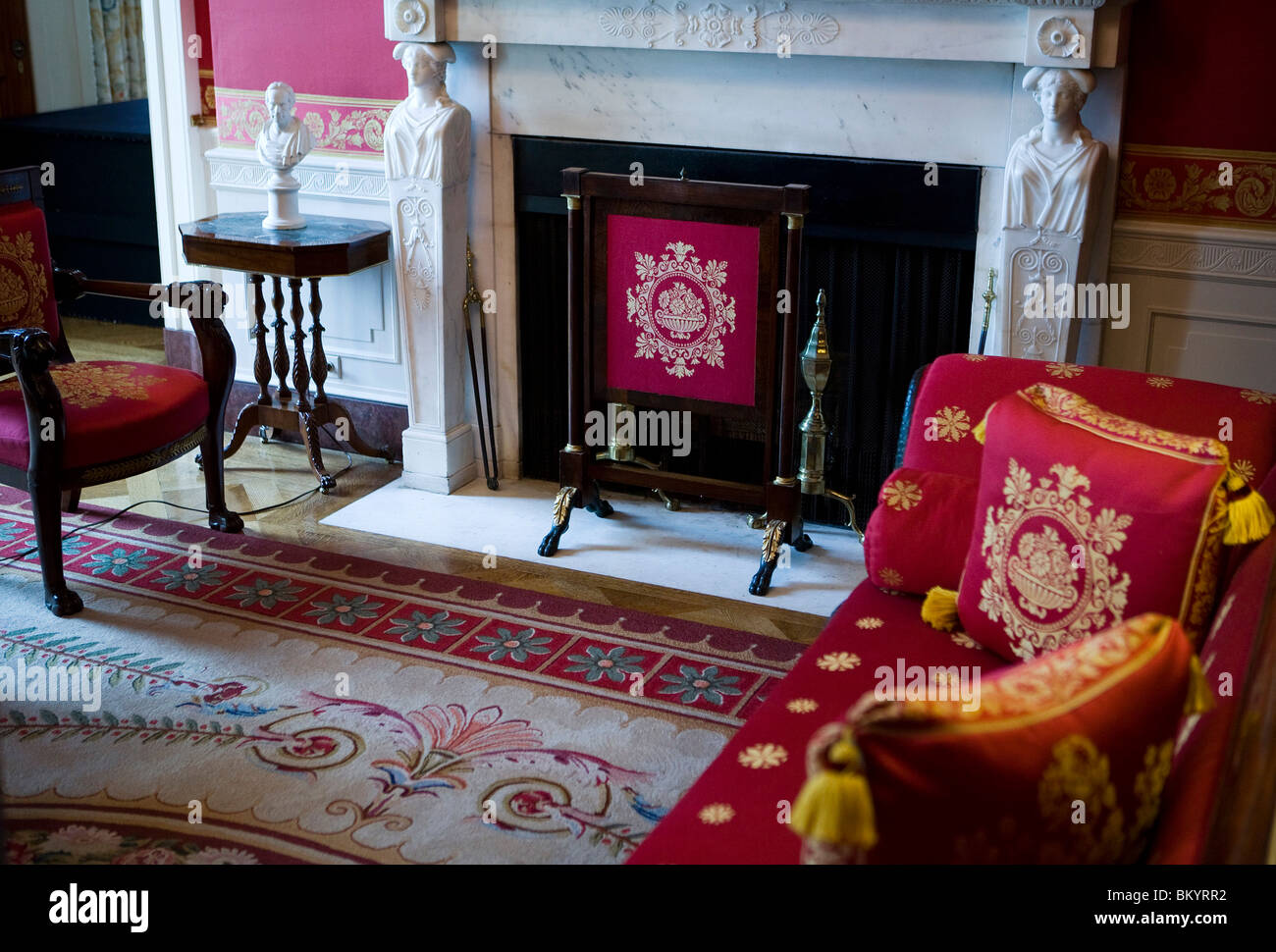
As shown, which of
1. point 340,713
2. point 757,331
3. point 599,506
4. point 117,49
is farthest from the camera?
point 117,49

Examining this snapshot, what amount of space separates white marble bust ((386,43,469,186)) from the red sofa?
179cm

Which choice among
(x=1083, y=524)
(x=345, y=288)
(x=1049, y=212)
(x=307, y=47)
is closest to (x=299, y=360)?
(x=345, y=288)

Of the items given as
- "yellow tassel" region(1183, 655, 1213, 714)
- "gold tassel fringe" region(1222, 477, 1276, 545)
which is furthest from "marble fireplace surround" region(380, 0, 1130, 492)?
"yellow tassel" region(1183, 655, 1213, 714)

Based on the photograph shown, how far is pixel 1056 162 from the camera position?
3.11 meters

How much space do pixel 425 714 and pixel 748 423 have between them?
1.27m

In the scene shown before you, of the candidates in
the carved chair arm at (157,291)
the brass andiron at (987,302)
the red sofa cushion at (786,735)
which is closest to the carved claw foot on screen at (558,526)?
the carved chair arm at (157,291)

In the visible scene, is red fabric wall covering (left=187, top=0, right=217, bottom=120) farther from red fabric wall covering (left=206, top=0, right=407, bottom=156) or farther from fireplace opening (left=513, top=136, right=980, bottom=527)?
fireplace opening (left=513, top=136, right=980, bottom=527)

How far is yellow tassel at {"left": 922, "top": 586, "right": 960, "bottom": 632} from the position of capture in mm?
2217

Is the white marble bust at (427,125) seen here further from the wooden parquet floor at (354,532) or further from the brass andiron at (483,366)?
the wooden parquet floor at (354,532)

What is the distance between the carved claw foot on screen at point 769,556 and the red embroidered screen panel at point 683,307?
1.11ft

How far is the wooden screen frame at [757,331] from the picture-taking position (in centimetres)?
317

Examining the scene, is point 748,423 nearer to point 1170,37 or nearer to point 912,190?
point 912,190

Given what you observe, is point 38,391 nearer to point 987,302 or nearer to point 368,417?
point 368,417

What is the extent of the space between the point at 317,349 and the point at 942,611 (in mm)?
2486
